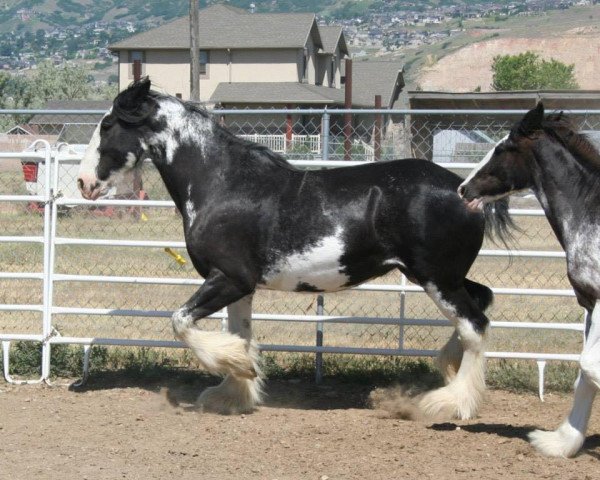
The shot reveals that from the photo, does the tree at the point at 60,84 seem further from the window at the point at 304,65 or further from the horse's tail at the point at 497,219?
the horse's tail at the point at 497,219

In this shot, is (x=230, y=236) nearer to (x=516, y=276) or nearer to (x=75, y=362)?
(x=75, y=362)

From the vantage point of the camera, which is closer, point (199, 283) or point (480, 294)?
point (480, 294)

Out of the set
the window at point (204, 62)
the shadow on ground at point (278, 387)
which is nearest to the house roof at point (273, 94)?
the window at point (204, 62)

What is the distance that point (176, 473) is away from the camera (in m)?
5.50

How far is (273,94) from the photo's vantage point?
42.5 meters

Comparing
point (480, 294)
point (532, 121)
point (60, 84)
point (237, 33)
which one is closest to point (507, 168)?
point (532, 121)

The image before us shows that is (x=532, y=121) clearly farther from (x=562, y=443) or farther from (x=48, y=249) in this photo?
(x=48, y=249)

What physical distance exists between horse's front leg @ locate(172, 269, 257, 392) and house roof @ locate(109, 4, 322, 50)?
38478 mm

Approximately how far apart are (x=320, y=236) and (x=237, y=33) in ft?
134

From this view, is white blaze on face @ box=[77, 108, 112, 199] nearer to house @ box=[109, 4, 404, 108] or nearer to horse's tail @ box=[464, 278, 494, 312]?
horse's tail @ box=[464, 278, 494, 312]

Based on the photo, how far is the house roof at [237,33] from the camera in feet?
148

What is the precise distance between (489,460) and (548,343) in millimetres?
3324

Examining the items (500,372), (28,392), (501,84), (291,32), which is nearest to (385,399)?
(500,372)

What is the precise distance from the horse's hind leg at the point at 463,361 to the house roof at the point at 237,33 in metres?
38.5
